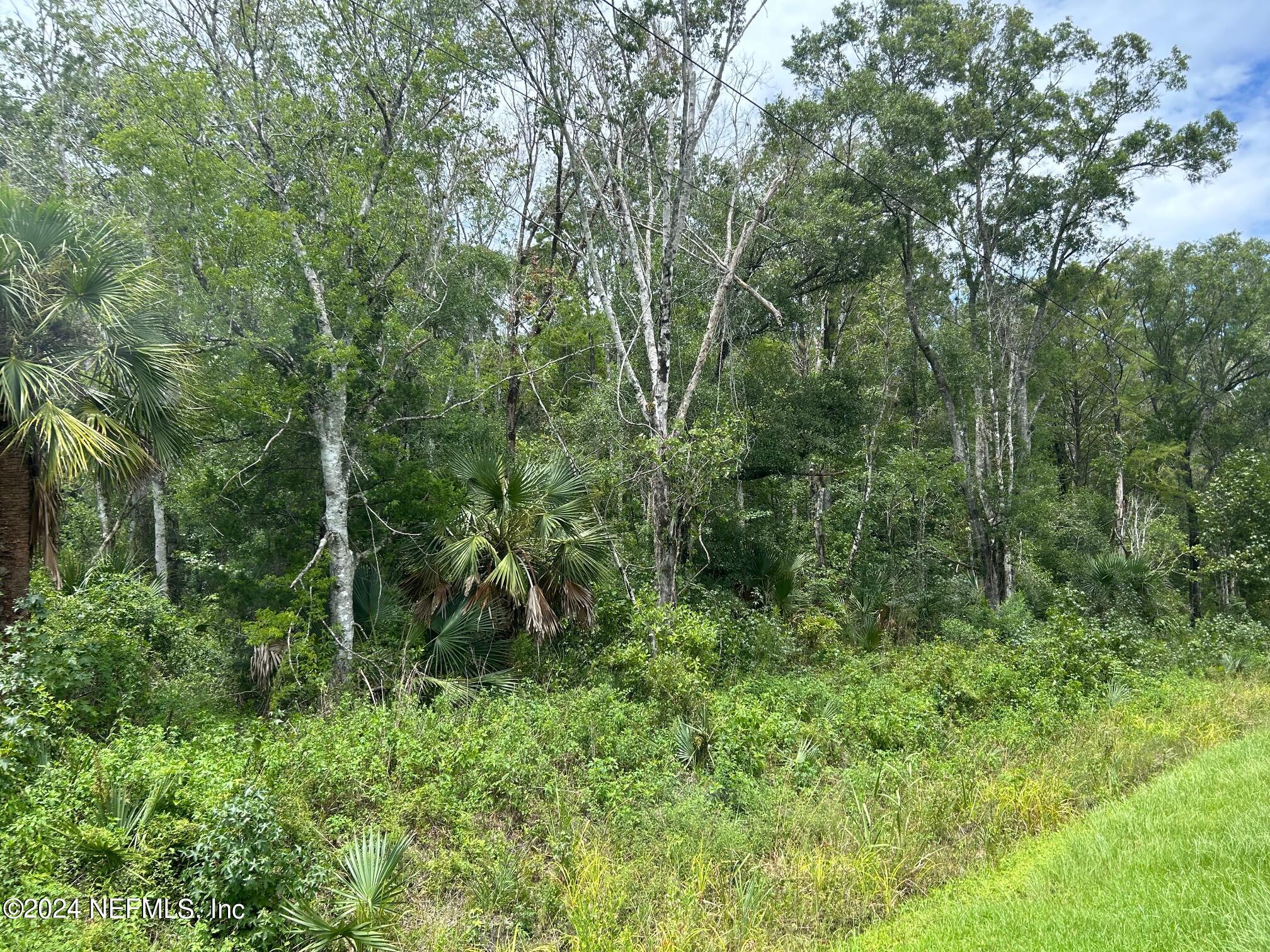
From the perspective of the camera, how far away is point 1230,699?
9.58 m

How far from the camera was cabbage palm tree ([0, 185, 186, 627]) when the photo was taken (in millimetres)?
6488

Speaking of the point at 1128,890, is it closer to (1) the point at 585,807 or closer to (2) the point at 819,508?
(1) the point at 585,807

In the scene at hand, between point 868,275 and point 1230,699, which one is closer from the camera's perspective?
point 1230,699

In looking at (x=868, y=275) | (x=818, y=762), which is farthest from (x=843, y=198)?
(x=818, y=762)

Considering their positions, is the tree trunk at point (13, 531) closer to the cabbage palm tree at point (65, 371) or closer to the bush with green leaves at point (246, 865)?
the cabbage palm tree at point (65, 371)

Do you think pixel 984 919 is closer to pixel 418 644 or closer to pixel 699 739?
pixel 699 739

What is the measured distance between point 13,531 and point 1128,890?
32.7ft

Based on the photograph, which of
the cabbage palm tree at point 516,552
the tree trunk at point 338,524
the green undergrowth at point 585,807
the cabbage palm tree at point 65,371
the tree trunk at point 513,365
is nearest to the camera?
the green undergrowth at point 585,807

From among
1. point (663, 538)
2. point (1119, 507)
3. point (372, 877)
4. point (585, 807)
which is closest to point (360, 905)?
point (372, 877)

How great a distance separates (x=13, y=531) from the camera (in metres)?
6.82

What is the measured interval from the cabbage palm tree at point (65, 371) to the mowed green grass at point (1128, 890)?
8.11 m

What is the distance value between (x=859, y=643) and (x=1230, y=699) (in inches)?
212

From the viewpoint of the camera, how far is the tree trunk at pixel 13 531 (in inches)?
262

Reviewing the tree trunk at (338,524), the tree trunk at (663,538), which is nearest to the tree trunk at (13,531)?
the tree trunk at (338,524)
